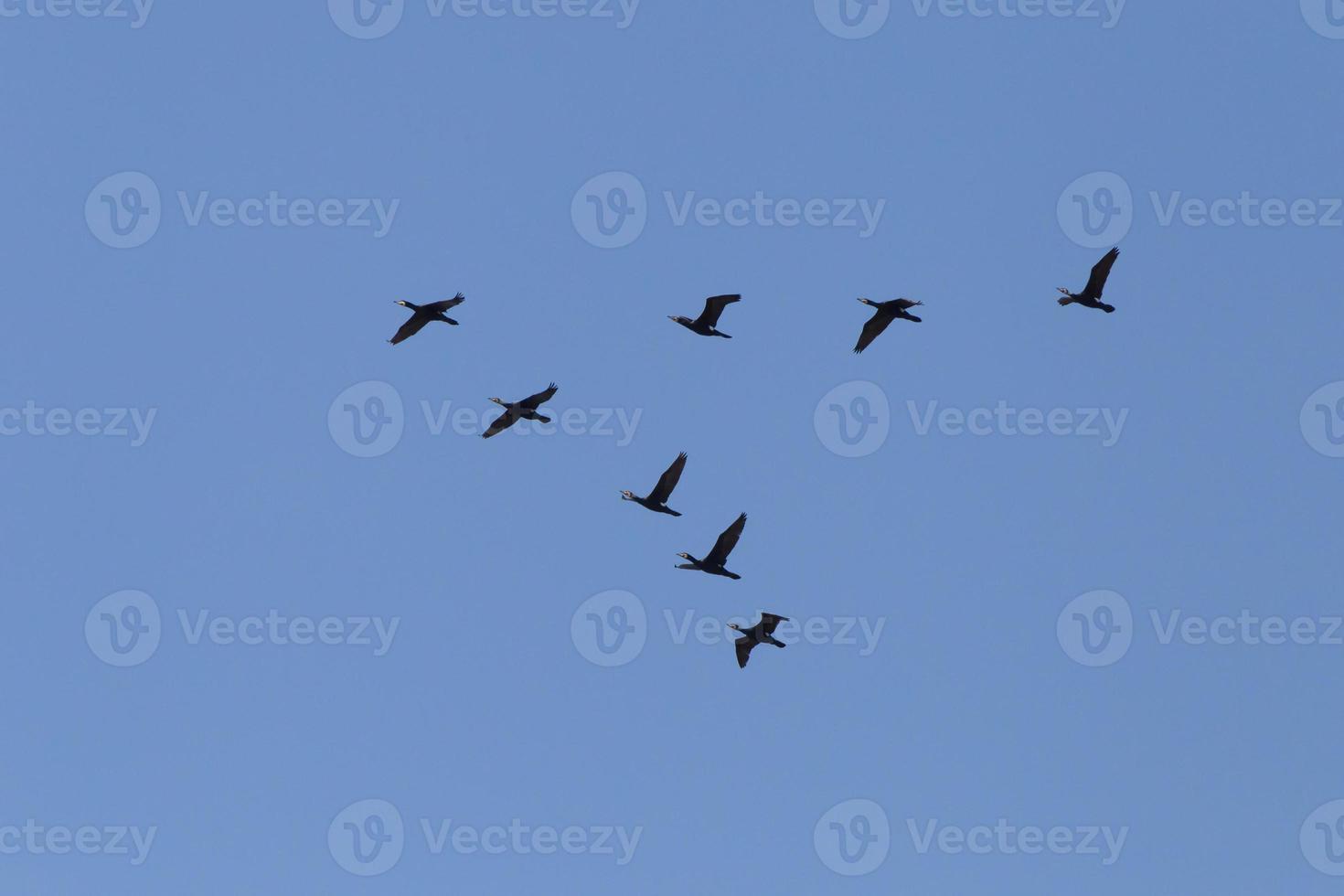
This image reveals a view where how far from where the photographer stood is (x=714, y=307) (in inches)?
2630

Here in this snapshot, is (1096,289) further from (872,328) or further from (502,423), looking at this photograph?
(502,423)

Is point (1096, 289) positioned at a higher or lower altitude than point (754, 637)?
higher

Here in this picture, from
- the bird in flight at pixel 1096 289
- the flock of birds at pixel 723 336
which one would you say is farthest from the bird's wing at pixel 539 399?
the bird in flight at pixel 1096 289

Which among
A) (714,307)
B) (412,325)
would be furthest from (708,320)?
(412,325)

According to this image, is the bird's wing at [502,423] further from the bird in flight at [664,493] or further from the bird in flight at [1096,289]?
the bird in flight at [1096,289]

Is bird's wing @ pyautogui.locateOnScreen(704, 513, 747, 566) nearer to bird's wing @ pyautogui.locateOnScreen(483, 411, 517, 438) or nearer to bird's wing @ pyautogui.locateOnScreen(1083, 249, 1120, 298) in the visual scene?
bird's wing @ pyautogui.locateOnScreen(483, 411, 517, 438)

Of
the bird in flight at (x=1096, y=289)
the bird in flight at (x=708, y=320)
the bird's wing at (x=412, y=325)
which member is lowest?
the bird's wing at (x=412, y=325)

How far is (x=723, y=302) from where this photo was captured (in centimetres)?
6650

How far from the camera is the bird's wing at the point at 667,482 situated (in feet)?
216

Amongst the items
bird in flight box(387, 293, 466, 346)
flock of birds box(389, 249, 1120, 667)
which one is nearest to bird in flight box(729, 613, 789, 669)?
flock of birds box(389, 249, 1120, 667)

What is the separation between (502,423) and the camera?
2640 inches

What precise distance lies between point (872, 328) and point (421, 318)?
12.2 m

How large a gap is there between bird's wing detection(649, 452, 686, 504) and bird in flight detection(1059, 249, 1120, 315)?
39.4ft

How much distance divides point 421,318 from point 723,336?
8142 millimetres
